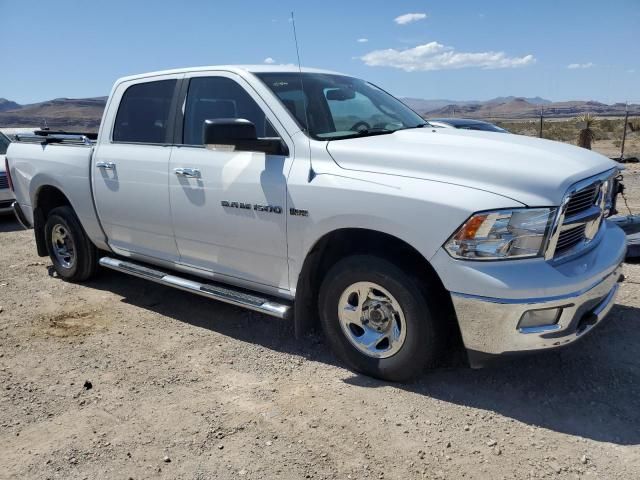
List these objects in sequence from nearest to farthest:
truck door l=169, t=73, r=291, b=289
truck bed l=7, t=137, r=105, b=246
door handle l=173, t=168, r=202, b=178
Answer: truck door l=169, t=73, r=291, b=289, door handle l=173, t=168, r=202, b=178, truck bed l=7, t=137, r=105, b=246

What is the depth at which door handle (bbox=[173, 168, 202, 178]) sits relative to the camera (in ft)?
13.5

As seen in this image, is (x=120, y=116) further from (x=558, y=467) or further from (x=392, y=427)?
(x=558, y=467)

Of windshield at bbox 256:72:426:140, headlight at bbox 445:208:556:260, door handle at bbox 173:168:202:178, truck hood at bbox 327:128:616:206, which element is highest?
windshield at bbox 256:72:426:140

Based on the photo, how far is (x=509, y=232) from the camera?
9.52ft

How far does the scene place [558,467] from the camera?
8.94ft

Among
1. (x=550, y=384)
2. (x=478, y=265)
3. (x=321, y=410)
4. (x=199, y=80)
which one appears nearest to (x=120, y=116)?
(x=199, y=80)

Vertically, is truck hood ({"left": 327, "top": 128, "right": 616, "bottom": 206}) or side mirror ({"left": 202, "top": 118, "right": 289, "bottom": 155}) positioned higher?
side mirror ({"left": 202, "top": 118, "right": 289, "bottom": 155})

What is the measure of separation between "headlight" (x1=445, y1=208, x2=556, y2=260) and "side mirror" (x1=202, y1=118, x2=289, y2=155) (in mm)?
1413

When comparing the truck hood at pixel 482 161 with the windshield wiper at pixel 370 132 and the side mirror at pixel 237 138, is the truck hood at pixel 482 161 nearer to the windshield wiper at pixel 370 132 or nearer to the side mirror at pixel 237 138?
the windshield wiper at pixel 370 132

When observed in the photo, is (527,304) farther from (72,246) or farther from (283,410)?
(72,246)

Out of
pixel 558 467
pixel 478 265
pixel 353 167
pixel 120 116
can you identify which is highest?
pixel 120 116

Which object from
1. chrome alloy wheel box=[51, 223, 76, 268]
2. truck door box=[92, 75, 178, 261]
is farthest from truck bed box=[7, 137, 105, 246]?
chrome alloy wheel box=[51, 223, 76, 268]

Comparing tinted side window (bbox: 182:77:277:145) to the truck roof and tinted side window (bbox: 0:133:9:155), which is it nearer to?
the truck roof

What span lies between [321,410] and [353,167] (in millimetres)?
1485
